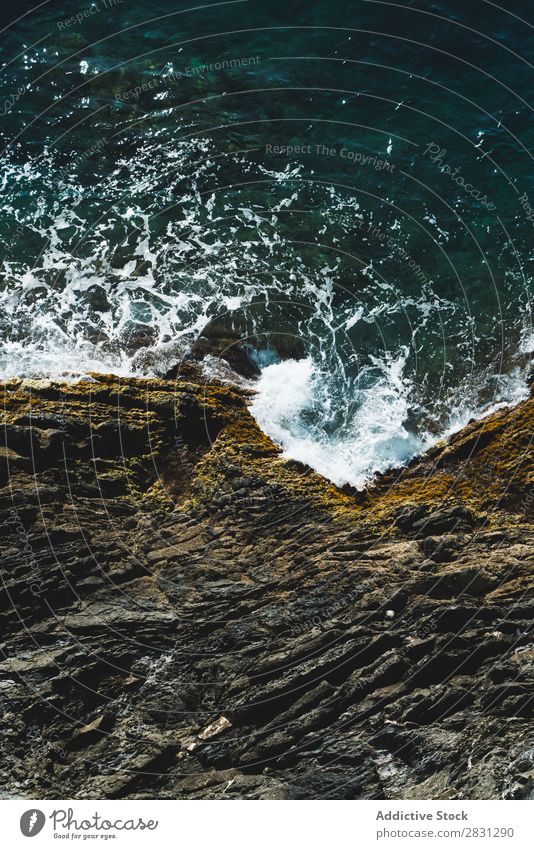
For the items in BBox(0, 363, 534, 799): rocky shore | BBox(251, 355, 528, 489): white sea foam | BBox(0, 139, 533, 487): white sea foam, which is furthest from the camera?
BBox(0, 139, 533, 487): white sea foam

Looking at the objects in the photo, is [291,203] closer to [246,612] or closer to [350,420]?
[350,420]

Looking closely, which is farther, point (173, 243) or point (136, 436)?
point (173, 243)

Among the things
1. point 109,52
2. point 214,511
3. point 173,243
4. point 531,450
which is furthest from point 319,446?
point 109,52

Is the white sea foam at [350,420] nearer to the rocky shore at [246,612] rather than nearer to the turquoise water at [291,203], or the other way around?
the turquoise water at [291,203]

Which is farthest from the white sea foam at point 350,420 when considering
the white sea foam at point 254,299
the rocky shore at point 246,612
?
the rocky shore at point 246,612

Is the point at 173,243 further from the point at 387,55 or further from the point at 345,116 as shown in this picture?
the point at 387,55

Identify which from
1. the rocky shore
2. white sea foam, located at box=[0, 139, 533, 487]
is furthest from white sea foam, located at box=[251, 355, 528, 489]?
the rocky shore

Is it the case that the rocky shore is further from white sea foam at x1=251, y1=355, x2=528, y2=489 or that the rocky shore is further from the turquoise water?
the turquoise water
